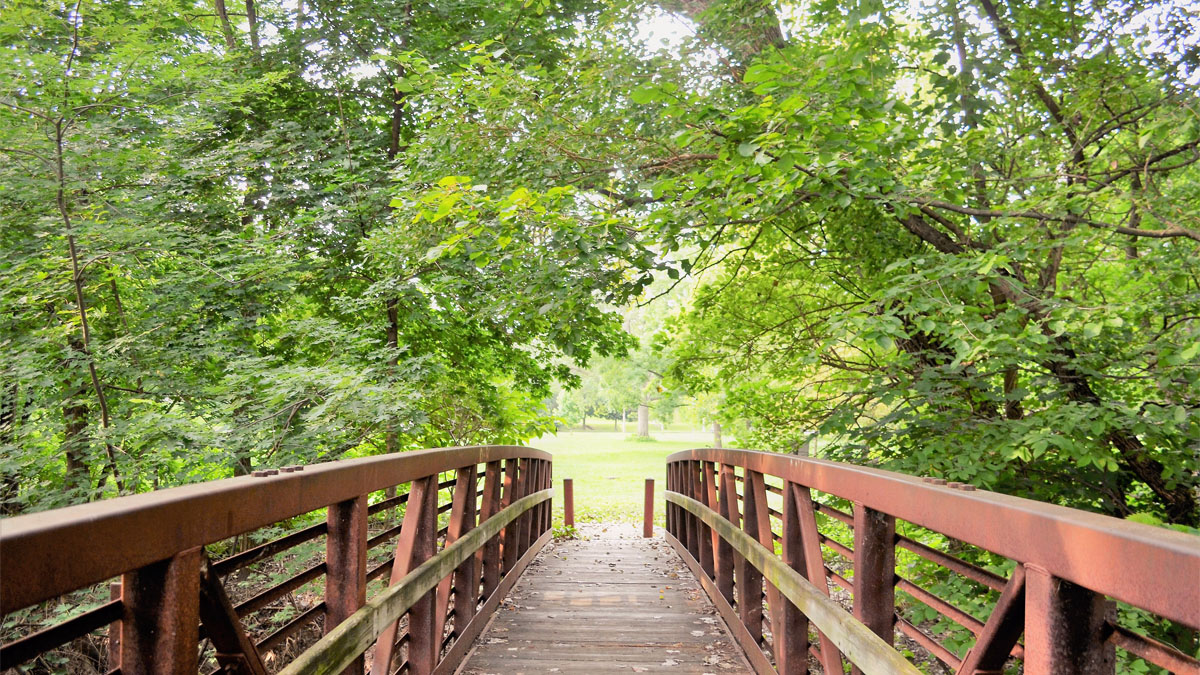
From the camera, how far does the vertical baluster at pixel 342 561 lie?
242cm

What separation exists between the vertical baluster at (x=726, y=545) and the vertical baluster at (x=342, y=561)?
2.85 meters

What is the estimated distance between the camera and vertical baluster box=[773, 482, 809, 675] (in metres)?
3.13

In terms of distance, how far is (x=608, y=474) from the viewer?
1030 inches

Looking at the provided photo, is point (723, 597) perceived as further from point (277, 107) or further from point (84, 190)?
point (277, 107)

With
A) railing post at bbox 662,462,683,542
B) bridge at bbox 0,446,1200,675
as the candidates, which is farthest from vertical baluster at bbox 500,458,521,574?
railing post at bbox 662,462,683,542

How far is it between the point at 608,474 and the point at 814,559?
77.8 feet

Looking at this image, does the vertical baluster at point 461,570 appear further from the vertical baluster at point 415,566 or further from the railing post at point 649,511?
the railing post at point 649,511

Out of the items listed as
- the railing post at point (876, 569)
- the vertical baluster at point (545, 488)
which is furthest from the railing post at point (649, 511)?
the railing post at point (876, 569)

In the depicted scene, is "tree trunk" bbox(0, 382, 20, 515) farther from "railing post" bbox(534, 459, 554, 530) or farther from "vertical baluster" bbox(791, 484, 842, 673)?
"vertical baluster" bbox(791, 484, 842, 673)

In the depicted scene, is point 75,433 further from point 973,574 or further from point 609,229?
point 973,574

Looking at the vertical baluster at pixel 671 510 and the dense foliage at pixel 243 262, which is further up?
the dense foliage at pixel 243 262

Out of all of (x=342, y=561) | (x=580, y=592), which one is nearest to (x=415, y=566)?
(x=342, y=561)

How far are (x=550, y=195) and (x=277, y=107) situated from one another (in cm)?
703

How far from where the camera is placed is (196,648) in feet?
4.97
